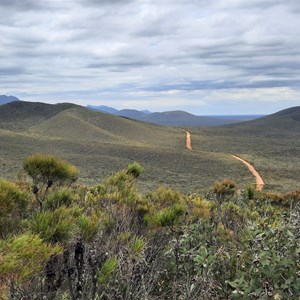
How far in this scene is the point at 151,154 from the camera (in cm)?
4916

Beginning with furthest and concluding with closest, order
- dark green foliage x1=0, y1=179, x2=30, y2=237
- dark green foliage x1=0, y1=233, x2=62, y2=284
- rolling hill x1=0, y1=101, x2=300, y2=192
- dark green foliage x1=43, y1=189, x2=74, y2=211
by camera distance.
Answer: rolling hill x1=0, y1=101, x2=300, y2=192, dark green foliage x1=43, y1=189, x2=74, y2=211, dark green foliage x1=0, y1=179, x2=30, y2=237, dark green foliage x1=0, y1=233, x2=62, y2=284

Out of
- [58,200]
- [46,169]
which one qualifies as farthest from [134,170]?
[58,200]

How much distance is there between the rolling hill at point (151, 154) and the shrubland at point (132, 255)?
62.3 ft

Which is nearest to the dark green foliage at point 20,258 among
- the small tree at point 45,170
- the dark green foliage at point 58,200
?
the dark green foliage at point 58,200

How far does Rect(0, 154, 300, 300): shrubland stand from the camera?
9.86 feet

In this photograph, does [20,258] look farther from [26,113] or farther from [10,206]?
[26,113]

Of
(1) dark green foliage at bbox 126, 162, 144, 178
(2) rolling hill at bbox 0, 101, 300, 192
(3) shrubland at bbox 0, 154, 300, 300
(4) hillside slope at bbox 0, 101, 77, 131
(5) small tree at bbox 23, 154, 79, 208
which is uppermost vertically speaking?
(4) hillside slope at bbox 0, 101, 77, 131

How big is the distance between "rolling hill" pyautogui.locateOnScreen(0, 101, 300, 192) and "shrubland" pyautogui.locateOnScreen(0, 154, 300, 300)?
62.3 ft

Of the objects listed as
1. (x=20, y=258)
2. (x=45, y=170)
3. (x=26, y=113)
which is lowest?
(x=20, y=258)

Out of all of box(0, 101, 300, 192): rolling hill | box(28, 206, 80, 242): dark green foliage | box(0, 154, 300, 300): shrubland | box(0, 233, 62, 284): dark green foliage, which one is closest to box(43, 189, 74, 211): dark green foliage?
box(0, 154, 300, 300): shrubland

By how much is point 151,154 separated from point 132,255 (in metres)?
45.4

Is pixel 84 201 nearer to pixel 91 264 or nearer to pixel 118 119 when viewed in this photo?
pixel 91 264

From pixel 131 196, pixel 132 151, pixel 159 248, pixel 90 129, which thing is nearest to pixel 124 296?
pixel 159 248

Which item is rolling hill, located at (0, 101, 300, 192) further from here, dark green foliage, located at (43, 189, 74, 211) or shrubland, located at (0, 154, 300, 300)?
shrubland, located at (0, 154, 300, 300)
